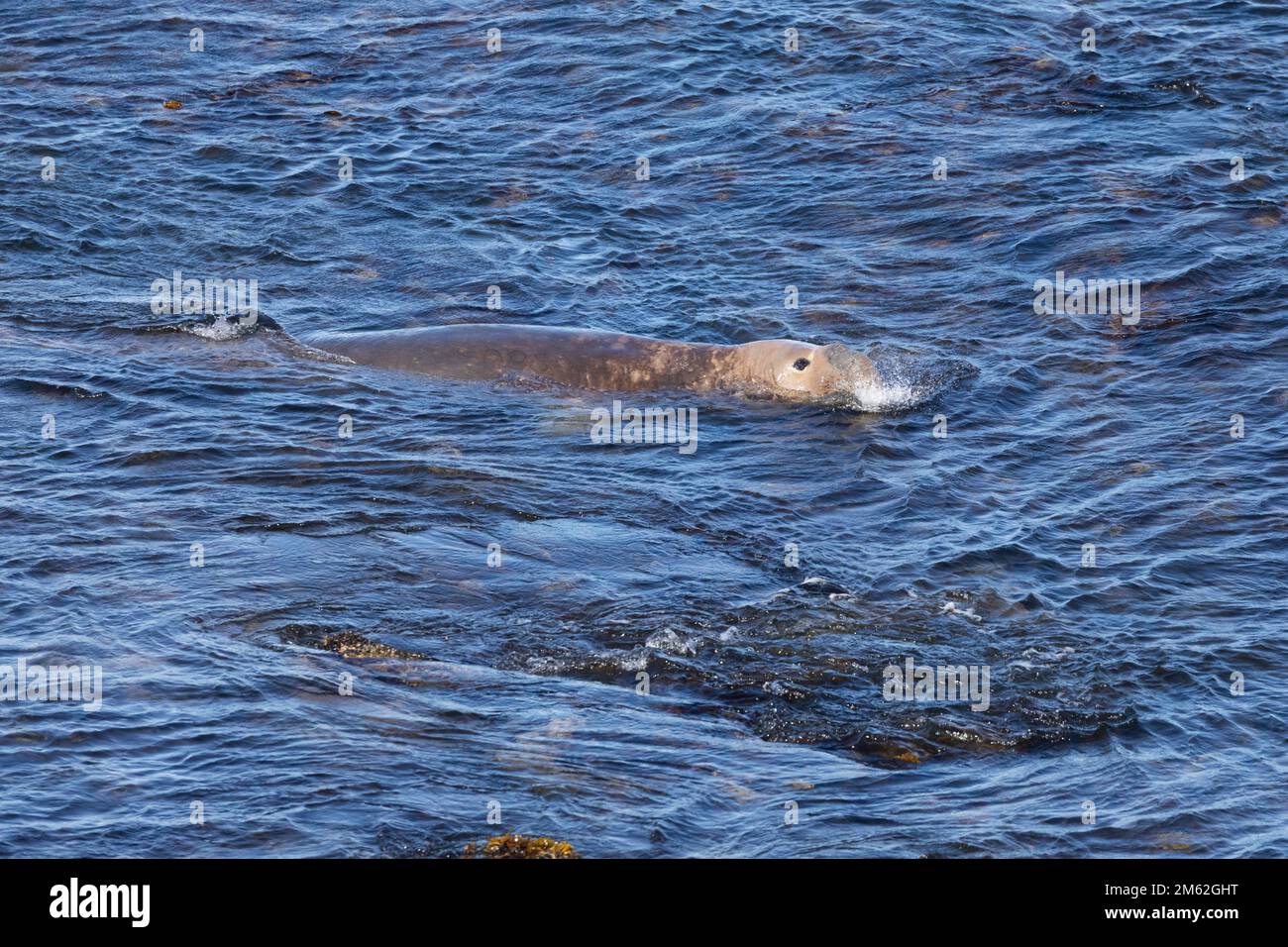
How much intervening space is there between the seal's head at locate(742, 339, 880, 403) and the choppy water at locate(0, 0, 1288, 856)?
0.40 metres

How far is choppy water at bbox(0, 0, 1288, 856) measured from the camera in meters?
8.09

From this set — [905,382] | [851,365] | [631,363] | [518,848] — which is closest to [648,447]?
[631,363]

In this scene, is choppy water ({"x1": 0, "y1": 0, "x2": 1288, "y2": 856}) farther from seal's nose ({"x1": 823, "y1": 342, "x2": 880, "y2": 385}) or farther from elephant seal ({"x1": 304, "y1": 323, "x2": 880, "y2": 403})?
seal's nose ({"x1": 823, "y1": 342, "x2": 880, "y2": 385})

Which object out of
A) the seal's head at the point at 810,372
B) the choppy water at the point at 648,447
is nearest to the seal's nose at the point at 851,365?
the seal's head at the point at 810,372

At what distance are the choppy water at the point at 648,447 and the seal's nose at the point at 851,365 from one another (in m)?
0.41

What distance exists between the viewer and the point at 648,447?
12.7 m

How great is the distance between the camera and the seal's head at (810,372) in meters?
13.6

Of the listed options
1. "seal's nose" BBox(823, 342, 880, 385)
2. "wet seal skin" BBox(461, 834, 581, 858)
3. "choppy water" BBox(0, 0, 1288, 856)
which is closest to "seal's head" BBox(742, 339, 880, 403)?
"seal's nose" BBox(823, 342, 880, 385)

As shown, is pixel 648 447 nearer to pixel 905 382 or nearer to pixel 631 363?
pixel 631 363

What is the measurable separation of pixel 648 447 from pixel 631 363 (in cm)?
118

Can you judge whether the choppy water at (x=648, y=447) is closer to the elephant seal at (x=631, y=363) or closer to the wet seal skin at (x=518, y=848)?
the wet seal skin at (x=518, y=848)

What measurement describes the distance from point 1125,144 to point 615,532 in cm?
1020

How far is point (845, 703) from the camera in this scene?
8.86m
